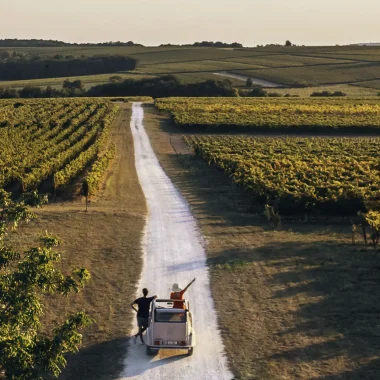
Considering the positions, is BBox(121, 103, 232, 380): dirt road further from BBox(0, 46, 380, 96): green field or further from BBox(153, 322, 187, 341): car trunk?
BBox(0, 46, 380, 96): green field

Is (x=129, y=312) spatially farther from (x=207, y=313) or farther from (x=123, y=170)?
(x=123, y=170)

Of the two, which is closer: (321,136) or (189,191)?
(189,191)

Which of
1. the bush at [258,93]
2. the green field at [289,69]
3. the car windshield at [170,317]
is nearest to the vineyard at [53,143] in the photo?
the car windshield at [170,317]

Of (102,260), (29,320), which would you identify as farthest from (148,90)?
(29,320)

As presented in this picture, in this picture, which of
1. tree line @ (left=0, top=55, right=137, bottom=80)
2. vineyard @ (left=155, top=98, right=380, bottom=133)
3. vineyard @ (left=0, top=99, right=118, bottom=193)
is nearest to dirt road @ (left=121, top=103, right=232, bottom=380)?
vineyard @ (left=0, top=99, right=118, bottom=193)

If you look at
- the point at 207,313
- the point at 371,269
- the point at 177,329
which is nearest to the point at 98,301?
the point at 207,313

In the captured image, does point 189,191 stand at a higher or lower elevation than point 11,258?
lower

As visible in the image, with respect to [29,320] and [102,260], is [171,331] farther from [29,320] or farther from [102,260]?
[102,260]

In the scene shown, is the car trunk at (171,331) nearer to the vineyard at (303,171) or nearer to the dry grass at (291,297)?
the dry grass at (291,297)
